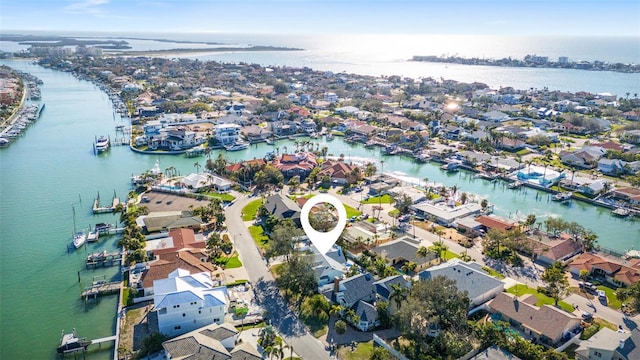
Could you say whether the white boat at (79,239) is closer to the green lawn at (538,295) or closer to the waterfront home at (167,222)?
the waterfront home at (167,222)

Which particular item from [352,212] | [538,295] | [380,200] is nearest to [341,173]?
[380,200]

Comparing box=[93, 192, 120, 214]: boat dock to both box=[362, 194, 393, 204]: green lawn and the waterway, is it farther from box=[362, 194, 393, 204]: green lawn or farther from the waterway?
box=[362, 194, 393, 204]: green lawn

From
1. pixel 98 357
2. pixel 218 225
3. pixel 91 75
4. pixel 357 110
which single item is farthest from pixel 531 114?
pixel 91 75

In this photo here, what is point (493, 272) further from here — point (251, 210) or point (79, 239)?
point (79, 239)

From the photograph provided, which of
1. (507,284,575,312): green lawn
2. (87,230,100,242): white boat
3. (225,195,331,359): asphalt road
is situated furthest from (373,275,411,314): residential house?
(87,230,100,242): white boat

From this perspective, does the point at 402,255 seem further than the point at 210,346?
Yes

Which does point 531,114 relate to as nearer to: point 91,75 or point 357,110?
point 357,110

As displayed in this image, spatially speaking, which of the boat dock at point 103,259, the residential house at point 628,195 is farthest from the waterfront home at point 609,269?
the boat dock at point 103,259
